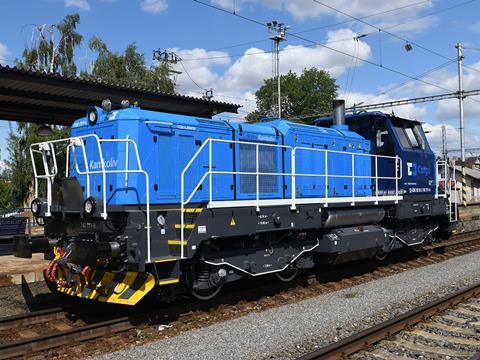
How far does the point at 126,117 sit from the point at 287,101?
58.2 metres

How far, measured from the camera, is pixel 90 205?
6.33 m

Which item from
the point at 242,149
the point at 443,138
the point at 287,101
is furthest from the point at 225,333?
the point at 287,101

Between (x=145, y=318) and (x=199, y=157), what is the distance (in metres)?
2.57

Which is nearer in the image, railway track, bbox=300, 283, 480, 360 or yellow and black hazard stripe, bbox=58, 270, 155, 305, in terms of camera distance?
railway track, bbox=300, 283, 480, 360

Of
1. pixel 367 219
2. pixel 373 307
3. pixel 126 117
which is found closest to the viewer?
pixel 126 117

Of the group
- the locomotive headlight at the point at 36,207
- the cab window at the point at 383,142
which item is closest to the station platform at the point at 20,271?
the locomotive headlight at the point at 36,207

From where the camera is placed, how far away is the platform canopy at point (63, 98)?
9.02 meters

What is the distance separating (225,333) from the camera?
20.5ft

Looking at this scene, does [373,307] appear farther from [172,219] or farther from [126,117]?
[126,117]

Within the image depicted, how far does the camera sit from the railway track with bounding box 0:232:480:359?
5.90 meters

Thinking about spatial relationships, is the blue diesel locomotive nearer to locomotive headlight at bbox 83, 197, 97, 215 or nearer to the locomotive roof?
locomotive headlight at bbox 83, 197, 97, 215

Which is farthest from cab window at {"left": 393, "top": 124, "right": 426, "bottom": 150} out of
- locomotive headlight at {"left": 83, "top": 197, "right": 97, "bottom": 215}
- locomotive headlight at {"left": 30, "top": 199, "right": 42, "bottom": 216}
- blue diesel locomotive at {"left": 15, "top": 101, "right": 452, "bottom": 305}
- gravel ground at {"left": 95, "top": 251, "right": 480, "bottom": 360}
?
locomotive headlight at {"left": 30, "top": 199, "right": 42, "bottom": 216}

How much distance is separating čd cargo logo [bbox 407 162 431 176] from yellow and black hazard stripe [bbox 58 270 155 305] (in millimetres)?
7242

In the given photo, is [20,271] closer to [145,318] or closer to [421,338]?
[145,318]
